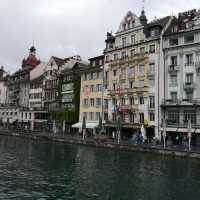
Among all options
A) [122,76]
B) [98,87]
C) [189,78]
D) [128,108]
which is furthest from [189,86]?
[98,87]

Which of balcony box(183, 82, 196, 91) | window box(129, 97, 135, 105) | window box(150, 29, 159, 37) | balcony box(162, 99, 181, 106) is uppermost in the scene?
window box(150, 29, 159, 37)

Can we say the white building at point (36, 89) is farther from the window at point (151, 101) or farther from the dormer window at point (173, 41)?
the dormer window at point (173, 41)

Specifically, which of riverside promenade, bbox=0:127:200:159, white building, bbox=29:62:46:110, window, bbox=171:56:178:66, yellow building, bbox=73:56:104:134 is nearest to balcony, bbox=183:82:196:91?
window, bbox=171:56:178:66

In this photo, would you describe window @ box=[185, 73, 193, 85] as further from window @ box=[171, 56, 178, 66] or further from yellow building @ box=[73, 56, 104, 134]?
yellow building @ box=[73, 56, 104, 134]

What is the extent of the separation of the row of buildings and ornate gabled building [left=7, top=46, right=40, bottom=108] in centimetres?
2564

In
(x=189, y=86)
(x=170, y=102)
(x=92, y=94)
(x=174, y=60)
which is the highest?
(x=174, y=60)

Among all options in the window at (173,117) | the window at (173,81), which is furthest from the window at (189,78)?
the window at (173,117)

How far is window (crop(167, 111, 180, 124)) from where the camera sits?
2862 inches

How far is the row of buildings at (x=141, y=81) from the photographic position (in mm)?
72188

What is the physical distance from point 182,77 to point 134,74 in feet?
44.4

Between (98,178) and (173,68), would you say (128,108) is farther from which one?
(98,178)

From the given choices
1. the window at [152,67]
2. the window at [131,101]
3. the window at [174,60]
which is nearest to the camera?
the window at [174,60]

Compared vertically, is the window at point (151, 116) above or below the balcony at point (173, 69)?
below

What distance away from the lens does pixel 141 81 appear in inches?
3209
